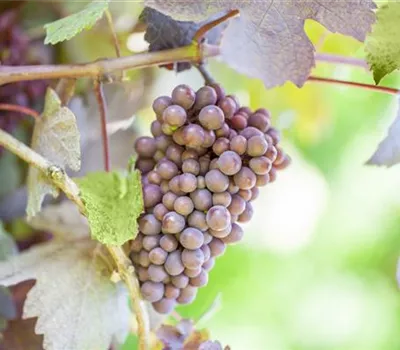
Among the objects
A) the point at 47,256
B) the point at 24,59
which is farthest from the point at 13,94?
the point at 47,256

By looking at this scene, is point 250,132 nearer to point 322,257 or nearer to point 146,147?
point 146,147

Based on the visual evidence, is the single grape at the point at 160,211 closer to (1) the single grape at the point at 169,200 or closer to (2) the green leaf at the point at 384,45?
(1) the single grape at the point at 169,200

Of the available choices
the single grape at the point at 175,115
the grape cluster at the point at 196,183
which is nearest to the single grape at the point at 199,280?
the grape cluster at the point at 196,183

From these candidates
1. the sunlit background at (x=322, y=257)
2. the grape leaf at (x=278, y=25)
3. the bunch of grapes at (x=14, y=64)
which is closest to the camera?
the grape leaf at (x=278, y=25)

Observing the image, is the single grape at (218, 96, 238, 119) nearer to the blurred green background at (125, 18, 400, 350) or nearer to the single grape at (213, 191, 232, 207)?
the single grape at (213, 191, 232, 207)

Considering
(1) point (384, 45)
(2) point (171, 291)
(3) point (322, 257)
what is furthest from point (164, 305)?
(3) point (322, 257)

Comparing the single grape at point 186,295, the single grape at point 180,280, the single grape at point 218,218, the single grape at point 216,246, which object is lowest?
the single grape at point 186,295

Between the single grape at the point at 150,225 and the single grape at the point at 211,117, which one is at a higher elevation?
the single grape at the point at 211,117

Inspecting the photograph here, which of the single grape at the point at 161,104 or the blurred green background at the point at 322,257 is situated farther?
the blurred green background at the point at 322,257

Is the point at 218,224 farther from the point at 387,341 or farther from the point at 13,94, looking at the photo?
the point at 387,341
